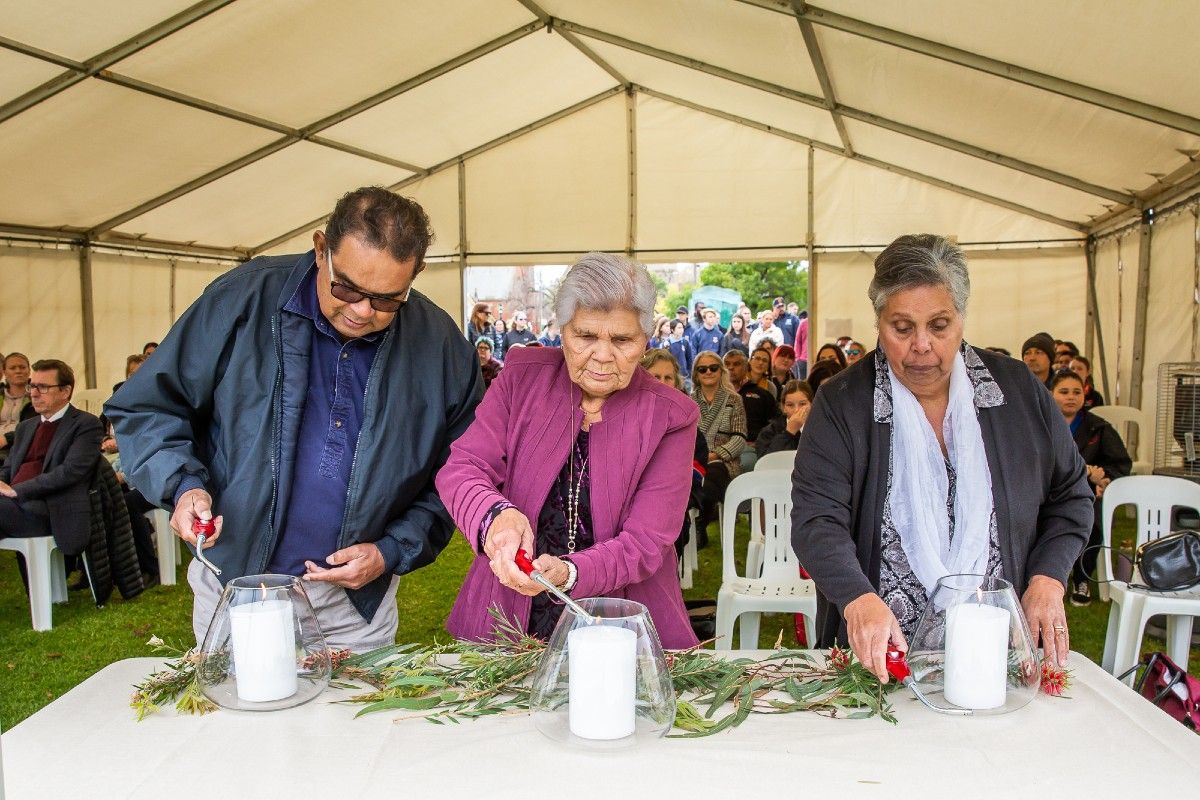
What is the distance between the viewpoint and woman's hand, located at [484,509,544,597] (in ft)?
5.43

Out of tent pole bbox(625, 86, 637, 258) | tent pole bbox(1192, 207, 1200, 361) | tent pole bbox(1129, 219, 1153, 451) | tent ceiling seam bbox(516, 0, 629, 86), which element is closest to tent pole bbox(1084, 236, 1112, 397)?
tent pole bbox(1129, 219, 1153, 451)

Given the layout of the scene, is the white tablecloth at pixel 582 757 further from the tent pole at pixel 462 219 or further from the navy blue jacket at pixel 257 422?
the tent pole at pixel 462 219

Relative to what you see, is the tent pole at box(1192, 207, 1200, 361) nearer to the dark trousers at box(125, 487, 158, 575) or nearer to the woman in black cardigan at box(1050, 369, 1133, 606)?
the woman in black cardigan at box(1050, 369, 1133, 606)

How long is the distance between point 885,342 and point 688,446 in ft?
1.56

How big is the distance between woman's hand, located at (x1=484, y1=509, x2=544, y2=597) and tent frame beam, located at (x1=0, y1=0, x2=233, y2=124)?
21.5 feet

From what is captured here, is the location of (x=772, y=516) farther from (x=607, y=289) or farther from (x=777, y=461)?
(x=607, y=289)

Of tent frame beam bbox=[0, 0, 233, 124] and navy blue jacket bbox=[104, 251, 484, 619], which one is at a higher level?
tent frame beam bbox=[0, 0, 233, 124]

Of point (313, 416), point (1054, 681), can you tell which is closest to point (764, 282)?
point (313, 416)

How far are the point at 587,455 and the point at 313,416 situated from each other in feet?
1.96

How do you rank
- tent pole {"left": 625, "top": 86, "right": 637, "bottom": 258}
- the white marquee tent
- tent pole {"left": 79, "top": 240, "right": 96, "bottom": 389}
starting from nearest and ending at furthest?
the white marquee tent
tent pole {"left": 79, "top": 240, "right": 96, "bottom": 389}
tent pole {"left": 625, "top": 86, "right": 637, "bottom": 258}

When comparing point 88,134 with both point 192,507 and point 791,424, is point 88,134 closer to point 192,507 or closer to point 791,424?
point 791,424

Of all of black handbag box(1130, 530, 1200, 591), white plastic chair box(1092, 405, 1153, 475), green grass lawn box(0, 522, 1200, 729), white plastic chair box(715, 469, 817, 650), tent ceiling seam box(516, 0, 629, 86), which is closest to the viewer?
black handbag box(1130, 530, 1200, 591)

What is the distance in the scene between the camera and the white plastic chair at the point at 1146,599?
3777mm

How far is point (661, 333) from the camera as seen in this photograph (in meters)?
15.4
